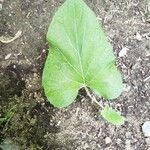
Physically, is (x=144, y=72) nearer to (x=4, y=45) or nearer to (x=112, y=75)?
(x=112, y=75)

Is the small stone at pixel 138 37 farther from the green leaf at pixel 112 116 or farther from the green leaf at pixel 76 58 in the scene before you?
the green leaf at pixel 112 116

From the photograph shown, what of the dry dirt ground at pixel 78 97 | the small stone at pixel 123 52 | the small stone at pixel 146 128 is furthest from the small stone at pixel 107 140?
the small stone at pixel 123 52

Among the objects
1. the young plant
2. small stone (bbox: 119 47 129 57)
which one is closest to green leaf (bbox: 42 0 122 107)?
the young plant

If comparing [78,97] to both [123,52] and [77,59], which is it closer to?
[77,59]

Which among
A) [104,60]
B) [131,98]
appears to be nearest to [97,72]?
[104,60]

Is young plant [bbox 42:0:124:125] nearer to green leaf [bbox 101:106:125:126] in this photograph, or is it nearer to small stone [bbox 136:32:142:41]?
green leaf [bbox 101:106:125:126]

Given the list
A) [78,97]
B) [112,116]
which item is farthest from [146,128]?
[78,97]
